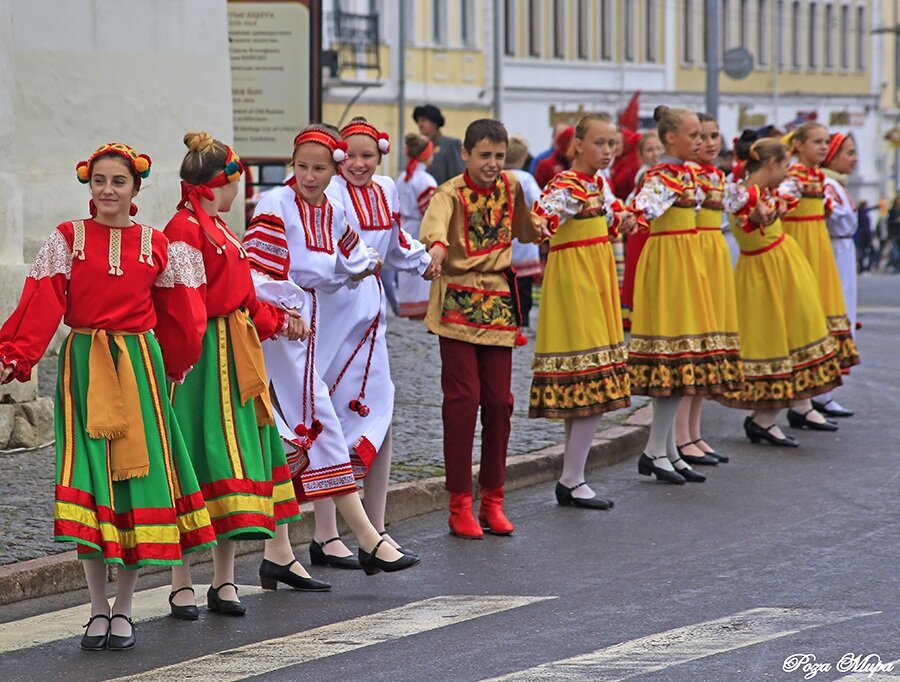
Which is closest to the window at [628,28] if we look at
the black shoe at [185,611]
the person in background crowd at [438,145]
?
the person in background crowd at [438,145]

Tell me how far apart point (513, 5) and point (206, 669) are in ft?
153

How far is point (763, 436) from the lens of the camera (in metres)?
12.1

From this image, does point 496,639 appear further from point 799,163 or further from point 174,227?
point 799,163

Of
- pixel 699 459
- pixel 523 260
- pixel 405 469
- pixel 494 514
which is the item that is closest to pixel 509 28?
pixel 523 260

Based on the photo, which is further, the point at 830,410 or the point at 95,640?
the point at 830,410

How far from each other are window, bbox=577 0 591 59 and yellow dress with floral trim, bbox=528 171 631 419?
150 feet

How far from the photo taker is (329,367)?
8406 mm

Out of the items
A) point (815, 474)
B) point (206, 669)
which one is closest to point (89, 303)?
point (206, 669)

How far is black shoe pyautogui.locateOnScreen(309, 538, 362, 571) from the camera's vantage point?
8.43 metres

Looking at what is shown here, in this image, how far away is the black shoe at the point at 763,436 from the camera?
1205cm

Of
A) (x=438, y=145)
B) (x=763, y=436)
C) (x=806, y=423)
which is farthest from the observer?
(x=438, y=145)

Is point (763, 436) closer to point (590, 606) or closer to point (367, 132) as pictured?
point (367, 132)

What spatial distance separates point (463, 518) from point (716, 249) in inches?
99.9

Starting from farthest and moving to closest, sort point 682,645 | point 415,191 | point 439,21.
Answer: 1. point 439,21
2. point 415,191
3. point 682,645
